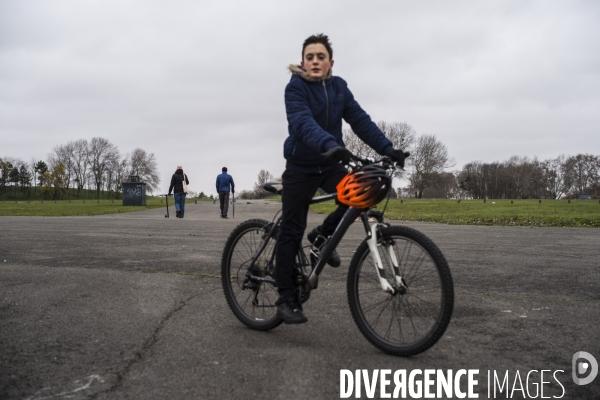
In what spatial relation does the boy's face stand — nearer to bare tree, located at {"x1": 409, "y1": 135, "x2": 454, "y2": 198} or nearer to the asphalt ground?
the asphalt ground

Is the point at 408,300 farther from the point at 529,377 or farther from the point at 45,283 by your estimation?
the point at 45,283

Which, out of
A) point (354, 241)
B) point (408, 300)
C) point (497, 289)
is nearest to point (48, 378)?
point (408, 300)

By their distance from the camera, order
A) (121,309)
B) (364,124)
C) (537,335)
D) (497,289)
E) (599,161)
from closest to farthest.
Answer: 1. (537,335)
2. (364,124)
3. (121,309)
4. (497,289)
5. (599,161)

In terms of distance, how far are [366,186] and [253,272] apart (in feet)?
4.19

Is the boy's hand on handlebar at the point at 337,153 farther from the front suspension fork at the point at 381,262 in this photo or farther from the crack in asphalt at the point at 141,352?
the crack in asphalt at the point at 141,352

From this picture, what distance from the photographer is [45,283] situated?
4.92 m

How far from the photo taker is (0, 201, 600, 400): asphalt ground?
8.02 ft

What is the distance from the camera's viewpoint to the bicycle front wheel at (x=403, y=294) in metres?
2.70

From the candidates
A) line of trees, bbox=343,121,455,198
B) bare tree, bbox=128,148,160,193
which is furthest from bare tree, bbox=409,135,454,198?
bare tree, bbox=128,148,160,193

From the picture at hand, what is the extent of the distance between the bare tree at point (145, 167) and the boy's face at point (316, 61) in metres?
103

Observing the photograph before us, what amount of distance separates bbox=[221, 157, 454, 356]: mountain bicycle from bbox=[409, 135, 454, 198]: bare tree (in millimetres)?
74465

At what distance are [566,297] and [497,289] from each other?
23.8 inches

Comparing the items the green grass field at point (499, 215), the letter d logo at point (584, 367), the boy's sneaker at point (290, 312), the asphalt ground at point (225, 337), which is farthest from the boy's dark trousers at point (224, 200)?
the letter d logo at point (584, 367)

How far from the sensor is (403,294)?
292 cm
